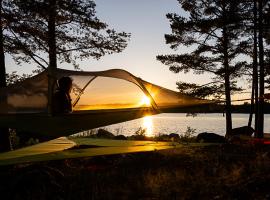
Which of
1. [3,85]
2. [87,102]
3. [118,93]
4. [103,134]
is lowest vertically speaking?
[103,134]

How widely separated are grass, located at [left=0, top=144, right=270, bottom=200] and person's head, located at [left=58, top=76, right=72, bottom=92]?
1.50m

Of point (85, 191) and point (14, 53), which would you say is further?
point (14, 53)

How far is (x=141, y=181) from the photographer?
762cm

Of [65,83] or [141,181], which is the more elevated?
[65,83]

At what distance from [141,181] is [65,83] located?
235 cm

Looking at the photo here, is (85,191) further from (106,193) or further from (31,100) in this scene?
(31,100)

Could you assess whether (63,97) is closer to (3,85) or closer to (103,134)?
(3,85)

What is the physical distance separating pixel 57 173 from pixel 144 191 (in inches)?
72.0

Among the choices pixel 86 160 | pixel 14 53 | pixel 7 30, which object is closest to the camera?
pixel 86 160

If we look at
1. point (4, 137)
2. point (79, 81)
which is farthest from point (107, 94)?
point (4, 137)

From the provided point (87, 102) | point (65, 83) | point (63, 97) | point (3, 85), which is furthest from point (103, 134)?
point (63, 97)

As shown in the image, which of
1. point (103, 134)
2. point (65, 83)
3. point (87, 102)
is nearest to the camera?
point (65, 83)

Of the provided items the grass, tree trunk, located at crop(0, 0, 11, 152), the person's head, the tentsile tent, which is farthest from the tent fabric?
tree trunk, located at crop(0, 0, 11, 152)

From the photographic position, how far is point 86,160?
34.8 ft
